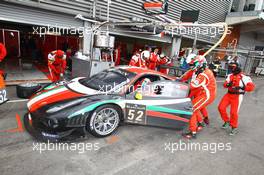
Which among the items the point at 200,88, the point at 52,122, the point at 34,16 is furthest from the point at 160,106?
the point at 34,16

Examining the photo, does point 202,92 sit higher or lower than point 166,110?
higher

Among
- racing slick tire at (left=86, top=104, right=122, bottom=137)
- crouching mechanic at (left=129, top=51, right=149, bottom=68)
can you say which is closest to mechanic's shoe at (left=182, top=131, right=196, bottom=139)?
racing slick tire at (left=86, top=104, right=122, bottom=137)

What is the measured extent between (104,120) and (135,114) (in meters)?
0.59

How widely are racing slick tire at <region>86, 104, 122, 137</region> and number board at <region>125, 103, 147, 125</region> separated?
17 cm

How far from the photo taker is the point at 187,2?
519 inches

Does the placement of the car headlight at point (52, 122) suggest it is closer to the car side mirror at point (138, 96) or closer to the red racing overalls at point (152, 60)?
the car side mirror at point (138, 96)

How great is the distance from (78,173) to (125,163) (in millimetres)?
679

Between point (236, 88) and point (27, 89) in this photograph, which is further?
point (27, 89)

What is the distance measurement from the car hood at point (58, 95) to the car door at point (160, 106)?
2.62 ft

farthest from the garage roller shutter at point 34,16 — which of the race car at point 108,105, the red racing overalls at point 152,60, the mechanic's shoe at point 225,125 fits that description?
the mechanic's shoe at point 225,125

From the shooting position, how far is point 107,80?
387 cm

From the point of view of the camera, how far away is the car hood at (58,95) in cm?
319

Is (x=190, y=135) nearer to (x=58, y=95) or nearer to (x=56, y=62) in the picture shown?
(x=58, y=95)

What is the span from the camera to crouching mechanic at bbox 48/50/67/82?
5.76m
